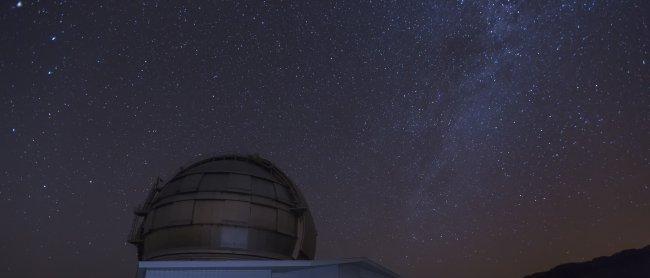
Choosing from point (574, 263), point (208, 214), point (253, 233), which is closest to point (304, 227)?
point (253, 233)

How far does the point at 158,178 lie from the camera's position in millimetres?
19812

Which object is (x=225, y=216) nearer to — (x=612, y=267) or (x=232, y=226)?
(x=232, y=226)

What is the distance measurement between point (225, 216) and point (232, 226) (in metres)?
0.45

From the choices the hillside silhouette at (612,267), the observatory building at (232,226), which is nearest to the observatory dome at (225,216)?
the observatory building at (232,226)

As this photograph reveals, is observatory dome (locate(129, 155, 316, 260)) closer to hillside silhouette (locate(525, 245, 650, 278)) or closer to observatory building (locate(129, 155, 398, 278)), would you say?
observatory building (locate(129, 155, 398, 278))

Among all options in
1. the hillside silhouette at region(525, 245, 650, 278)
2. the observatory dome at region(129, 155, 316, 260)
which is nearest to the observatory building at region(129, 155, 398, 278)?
the observatory dome at region(129, 155, 316, 260)

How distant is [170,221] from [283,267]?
5.49 meters

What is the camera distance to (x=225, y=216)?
1677cm

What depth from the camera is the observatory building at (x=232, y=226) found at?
13977 millimetres

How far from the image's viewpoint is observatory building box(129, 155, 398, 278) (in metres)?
14.0

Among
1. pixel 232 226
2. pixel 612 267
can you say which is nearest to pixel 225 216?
pixel 232 226

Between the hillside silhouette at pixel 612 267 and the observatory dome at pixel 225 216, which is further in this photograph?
the hillside silhouette at pixel 612 267

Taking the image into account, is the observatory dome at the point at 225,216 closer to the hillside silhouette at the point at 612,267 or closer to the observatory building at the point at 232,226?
the observatory building at the point at 232,226

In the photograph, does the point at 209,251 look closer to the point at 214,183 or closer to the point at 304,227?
the point at 214,183
